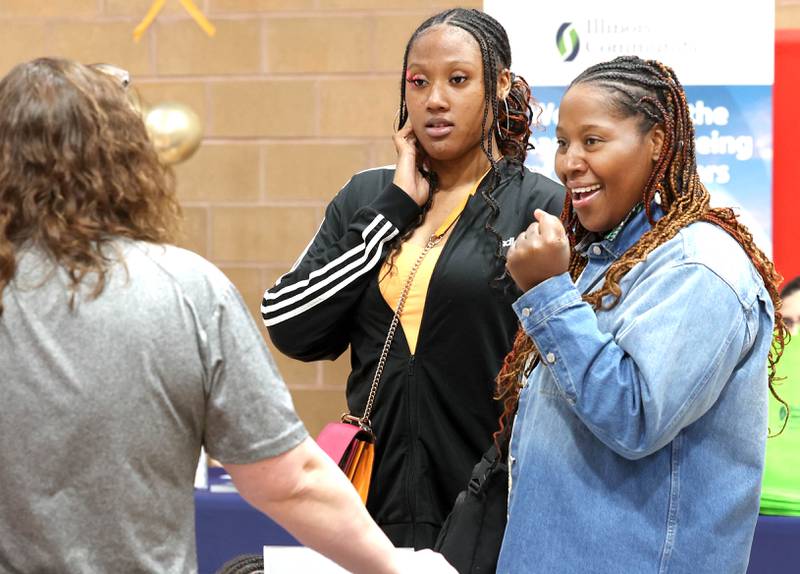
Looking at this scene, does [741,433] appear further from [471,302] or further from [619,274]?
[471,302]

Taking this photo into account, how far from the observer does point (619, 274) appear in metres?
1.61

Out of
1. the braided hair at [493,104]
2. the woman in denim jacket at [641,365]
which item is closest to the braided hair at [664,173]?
the woman in denim jacket at [641,365]

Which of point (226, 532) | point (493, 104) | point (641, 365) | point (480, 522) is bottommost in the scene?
point (226, 532)

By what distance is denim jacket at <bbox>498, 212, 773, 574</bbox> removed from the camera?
4.86ft

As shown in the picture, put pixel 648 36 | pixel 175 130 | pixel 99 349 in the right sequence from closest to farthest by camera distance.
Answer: pixel 99 349, pixel 648 36, pixel 175 130

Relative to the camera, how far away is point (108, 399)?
1.21 m

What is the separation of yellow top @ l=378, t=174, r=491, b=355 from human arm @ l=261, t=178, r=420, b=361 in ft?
0.12

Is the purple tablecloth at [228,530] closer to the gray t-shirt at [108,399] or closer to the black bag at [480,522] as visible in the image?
the black bag at [480,522]

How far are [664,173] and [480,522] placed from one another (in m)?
0.61

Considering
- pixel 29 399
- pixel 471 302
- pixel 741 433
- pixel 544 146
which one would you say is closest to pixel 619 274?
pixel 741 433

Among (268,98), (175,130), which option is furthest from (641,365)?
(268,98)

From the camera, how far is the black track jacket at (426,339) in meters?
2.11

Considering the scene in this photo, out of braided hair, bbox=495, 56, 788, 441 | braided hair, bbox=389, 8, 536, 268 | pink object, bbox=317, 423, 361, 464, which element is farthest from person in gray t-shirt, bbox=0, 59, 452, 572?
braided hair, bbox=389, 8, 536, 268

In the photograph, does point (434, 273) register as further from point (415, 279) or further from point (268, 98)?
point (268, 98)
